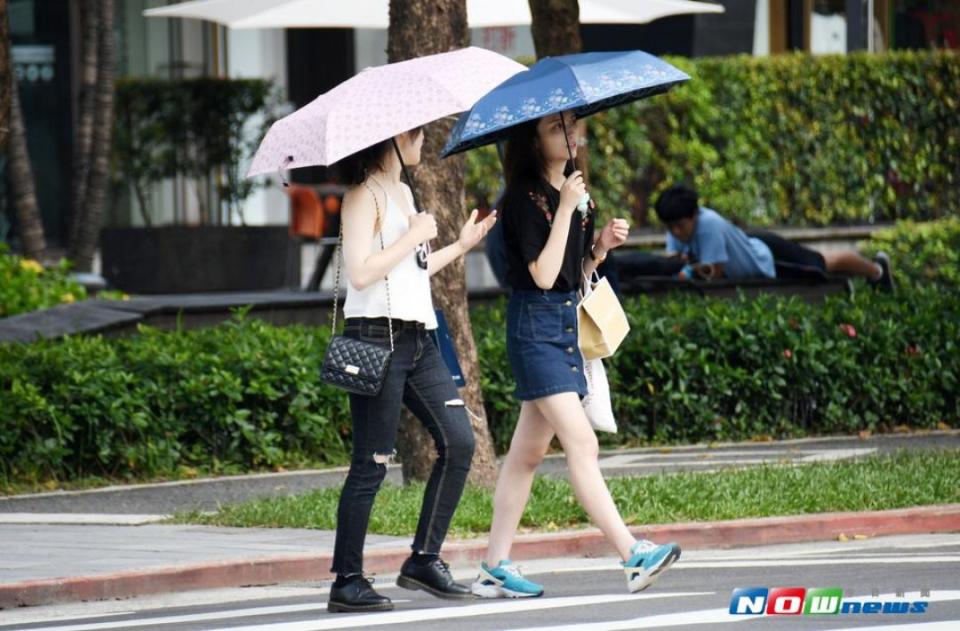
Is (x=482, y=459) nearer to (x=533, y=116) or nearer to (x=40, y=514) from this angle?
(x=40, y=514)

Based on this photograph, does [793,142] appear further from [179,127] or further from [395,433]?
[395,433]

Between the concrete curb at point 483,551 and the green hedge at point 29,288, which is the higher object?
the green hedge at point 29,288

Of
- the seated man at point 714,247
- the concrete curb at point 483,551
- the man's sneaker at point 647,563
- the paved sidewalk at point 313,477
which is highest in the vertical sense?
the seated man at point 714,247

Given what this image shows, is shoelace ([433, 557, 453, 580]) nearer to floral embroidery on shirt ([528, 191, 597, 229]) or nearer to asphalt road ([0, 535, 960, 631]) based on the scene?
asphalt road ([0, 535, 960, 631])

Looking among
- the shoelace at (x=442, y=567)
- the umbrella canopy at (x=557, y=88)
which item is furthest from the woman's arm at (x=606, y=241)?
the shoelace at (x=442, y=567)

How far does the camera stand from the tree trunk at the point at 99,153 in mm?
18656

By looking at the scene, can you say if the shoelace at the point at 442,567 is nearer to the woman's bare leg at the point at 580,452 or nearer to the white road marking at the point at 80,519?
the woman's bare leg at the point at 580,452

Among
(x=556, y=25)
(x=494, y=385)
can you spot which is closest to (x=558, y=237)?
(x=494, y=385)

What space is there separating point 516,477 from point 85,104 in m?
12.6

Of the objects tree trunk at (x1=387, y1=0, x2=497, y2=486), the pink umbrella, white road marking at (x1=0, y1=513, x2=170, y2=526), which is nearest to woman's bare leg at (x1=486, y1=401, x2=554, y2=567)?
the pink umbrella

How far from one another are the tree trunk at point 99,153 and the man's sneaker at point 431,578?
11.5m

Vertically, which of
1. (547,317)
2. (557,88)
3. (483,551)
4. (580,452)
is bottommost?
(483,551)

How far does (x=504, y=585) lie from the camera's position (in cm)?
786

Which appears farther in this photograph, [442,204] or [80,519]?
[442,204]
